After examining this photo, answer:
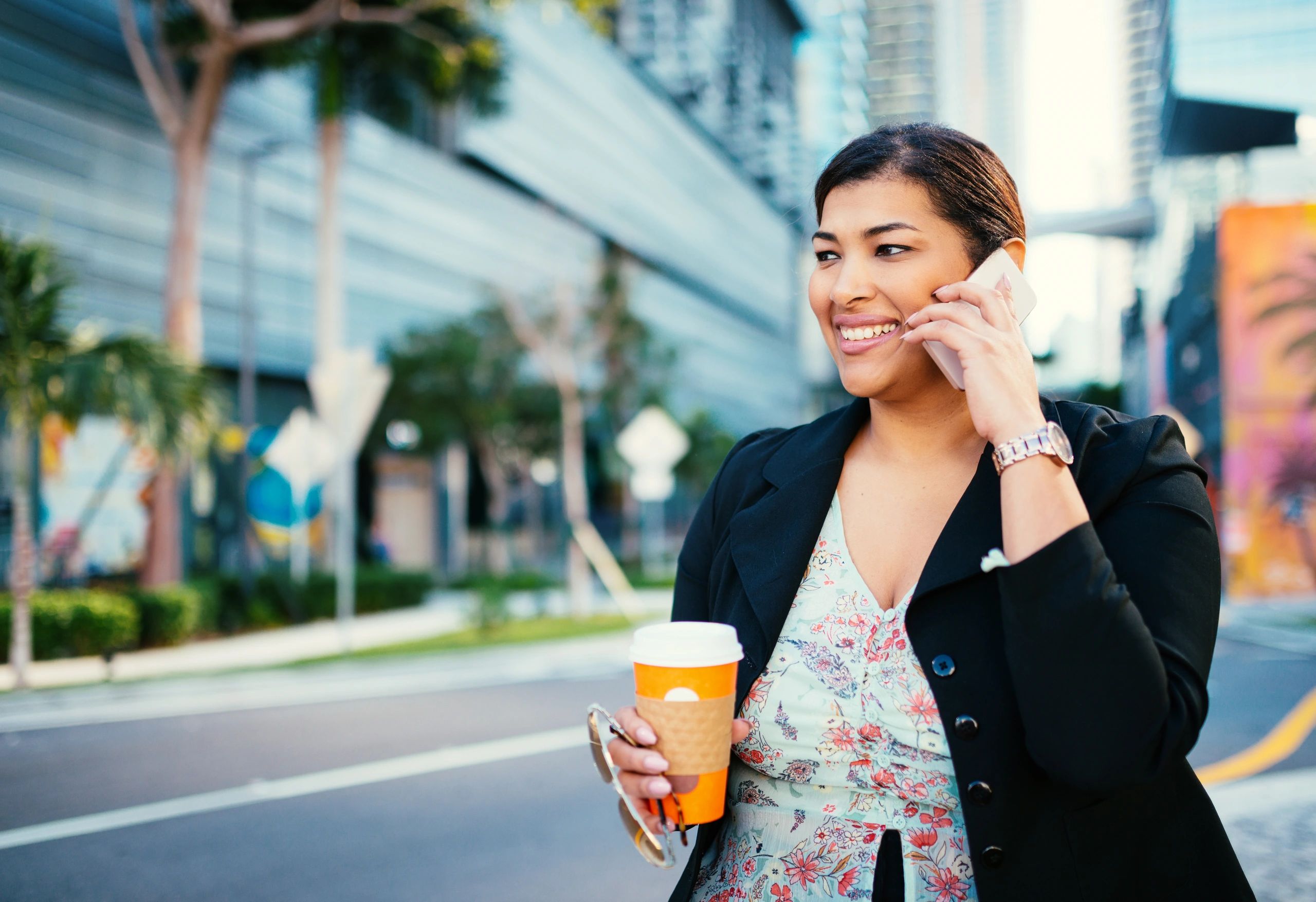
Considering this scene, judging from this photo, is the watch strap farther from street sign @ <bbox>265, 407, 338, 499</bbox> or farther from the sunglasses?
street sign @ <bbox>265, 407, 338, 499</bbox>

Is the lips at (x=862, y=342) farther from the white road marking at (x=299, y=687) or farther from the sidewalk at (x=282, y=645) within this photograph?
the white road marking at (x=299, y=687)

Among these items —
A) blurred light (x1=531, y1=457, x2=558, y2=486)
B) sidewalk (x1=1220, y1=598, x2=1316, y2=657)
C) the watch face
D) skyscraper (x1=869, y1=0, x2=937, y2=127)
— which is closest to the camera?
the watch face

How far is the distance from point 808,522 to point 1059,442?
1.73 feet

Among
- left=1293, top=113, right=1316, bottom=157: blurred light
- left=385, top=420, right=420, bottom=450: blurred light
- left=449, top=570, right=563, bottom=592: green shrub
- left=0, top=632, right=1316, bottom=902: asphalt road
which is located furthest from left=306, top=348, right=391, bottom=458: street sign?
left=1293, top=113, right=1316, bottom=157: blurred light

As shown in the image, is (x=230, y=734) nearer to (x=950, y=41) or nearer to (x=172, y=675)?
(x=172, y=675)

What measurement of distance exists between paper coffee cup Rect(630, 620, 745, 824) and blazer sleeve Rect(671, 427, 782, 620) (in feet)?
1.48

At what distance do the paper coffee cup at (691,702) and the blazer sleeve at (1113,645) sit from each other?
42 cm

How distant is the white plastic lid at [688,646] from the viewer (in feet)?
5.14

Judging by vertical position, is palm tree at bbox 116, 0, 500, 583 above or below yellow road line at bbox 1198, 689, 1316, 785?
above

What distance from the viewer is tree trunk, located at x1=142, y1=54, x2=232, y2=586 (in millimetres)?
15328

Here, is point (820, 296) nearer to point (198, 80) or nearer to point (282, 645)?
point (282, 645)

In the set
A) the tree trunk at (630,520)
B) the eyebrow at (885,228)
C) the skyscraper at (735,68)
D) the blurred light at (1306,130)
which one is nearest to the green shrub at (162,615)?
the eyebrow at (885,228)

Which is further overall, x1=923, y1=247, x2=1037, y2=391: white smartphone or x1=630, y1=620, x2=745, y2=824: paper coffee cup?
x1=923, y1=247, x2=1037, y2=391: white smartphone

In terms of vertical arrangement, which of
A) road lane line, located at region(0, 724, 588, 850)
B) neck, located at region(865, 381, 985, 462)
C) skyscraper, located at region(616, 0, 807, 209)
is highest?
A: skyscraper, located at region(616, 0, 807, 209)
